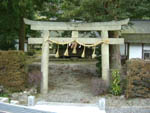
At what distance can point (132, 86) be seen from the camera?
7461mm

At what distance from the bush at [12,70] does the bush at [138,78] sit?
4.88m

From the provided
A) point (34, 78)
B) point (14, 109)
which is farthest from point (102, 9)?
point (14, 109)

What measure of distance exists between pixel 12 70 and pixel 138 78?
565 centimetres

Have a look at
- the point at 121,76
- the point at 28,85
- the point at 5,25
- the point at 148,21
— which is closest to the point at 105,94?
the point at 121,76

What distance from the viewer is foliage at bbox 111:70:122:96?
8.11 m

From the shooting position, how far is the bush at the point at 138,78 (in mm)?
7480

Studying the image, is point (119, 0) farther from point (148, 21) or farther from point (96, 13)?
point (148, 21)

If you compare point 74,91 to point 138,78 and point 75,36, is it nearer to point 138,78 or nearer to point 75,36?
point 75,36

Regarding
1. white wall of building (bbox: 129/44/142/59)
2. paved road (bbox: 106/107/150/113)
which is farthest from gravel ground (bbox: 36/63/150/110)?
white wall of building (bbox: 129/44/142/59)

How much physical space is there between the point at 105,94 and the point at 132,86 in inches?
57.1

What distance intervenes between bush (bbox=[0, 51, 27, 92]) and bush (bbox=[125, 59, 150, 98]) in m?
4.88

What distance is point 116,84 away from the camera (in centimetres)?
812

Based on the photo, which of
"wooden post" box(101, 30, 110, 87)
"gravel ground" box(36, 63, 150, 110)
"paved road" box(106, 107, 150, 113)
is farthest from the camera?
"wooden post" box(101, 30, 110, 87)

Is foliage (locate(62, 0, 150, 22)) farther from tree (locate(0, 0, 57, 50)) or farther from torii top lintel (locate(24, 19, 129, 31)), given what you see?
tree (locate(0, 0, 57, 50))
